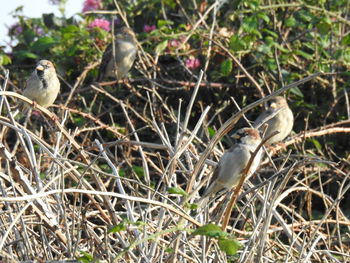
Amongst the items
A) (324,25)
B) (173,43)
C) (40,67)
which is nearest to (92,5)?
(173,43)

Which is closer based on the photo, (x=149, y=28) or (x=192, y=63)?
(x=192, y=63)

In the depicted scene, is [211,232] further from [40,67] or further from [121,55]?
[121,55]

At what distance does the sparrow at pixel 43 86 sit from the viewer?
457 centimetres

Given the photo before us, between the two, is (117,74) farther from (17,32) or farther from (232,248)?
(232,248)

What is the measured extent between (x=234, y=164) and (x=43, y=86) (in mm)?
1727

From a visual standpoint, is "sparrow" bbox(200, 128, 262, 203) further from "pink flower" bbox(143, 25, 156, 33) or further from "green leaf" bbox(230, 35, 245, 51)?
"pink flower" bbox(143, 25, 156, 33)

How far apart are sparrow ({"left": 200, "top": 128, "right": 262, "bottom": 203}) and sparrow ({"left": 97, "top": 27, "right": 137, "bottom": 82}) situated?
2.40 m

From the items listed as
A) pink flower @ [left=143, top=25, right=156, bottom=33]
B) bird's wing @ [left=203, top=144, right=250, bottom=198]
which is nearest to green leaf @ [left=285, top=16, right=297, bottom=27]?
pink flower @ [left=143, top=25, right=156, bottom=33]

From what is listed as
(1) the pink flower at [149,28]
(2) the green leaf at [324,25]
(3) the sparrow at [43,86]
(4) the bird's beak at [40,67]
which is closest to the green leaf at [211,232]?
(3) the sparrow at [43,86]

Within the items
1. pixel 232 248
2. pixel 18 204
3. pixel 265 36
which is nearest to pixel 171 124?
pixel 265 36

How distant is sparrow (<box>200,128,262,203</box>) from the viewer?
316 centimetres

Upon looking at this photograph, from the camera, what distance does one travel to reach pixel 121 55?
243 inches

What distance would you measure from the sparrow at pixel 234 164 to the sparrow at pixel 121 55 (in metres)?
2.40

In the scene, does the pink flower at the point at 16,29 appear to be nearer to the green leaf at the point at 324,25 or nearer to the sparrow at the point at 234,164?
the green leaf at the point at 324,25
